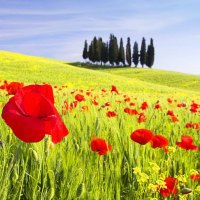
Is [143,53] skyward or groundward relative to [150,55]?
skyward

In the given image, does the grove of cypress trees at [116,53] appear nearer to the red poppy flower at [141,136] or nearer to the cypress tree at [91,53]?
the cypress tree at [91,53]

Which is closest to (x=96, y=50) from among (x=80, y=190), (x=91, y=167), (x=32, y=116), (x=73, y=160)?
(x=91, y=167)

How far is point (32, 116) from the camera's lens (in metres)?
1.01

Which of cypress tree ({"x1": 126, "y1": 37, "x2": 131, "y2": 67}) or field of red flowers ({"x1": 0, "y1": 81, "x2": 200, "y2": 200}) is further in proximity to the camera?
cypress tree ({"x1": 126, "y1": 37, "x2": 131, "y2": 67})

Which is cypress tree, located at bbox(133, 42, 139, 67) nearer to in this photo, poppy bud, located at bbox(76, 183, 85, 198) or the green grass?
the green grass

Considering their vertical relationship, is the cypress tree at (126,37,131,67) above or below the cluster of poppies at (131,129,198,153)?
above

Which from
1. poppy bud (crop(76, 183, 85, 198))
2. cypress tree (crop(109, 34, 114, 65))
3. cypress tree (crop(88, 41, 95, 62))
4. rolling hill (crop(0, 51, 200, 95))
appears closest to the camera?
poppy bud (crop(76, 183, 85, 198))

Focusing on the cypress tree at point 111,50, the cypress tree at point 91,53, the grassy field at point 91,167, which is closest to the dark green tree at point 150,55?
the cypress tree at point 111,50

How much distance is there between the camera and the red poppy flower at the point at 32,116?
958mm

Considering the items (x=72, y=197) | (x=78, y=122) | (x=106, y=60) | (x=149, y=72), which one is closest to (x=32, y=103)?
(x=72, y=197)

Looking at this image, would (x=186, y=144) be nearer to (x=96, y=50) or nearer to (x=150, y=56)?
(x=150, y=56)

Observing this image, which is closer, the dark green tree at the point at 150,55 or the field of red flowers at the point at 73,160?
the field of red flowers at the point at 73,160

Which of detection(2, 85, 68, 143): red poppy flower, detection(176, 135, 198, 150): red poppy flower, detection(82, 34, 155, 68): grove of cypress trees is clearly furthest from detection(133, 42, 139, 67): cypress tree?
detection(2, 85, 68, 143): red poppy flower

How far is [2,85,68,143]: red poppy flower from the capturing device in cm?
96
